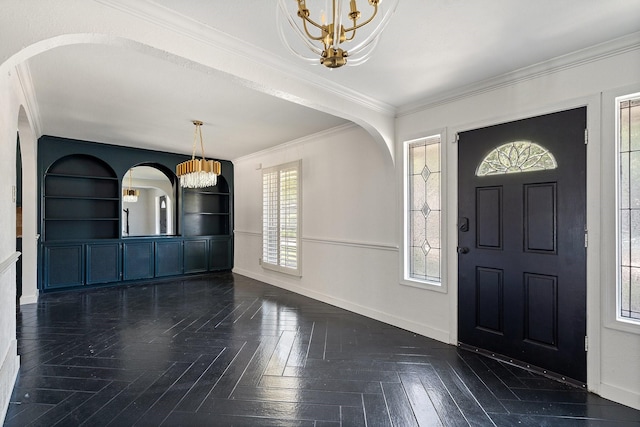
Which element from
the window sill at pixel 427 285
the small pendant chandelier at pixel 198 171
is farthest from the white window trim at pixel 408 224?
the small pendant chandelier at pixel 198 171

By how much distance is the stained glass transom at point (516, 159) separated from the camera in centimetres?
259

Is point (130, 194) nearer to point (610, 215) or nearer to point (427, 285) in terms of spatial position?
point (427, 285)

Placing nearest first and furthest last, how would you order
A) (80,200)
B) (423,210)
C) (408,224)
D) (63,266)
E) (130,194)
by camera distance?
(423,210), (408,224), (63,266), (80,200), (130,194)

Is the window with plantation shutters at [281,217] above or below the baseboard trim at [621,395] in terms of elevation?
above

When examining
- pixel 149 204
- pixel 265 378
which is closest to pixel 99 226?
pixel 149 204

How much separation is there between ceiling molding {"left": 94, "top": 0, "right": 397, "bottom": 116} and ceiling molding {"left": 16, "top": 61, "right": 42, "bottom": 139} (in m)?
0.97

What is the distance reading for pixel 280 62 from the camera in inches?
99.1

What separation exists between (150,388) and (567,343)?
3.16 metres

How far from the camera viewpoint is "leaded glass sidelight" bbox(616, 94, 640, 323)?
87.3 inches

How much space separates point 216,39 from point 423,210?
8.45 ft

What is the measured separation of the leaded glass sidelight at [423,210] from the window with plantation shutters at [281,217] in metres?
2.07

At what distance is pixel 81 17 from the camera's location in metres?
1.68

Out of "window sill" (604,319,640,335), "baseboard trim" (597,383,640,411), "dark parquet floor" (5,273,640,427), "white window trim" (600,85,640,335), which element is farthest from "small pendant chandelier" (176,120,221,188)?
"baseboard trim" (597,383,640,411)

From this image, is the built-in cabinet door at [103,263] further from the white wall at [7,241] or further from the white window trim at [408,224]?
the white window trim at [408,224]
